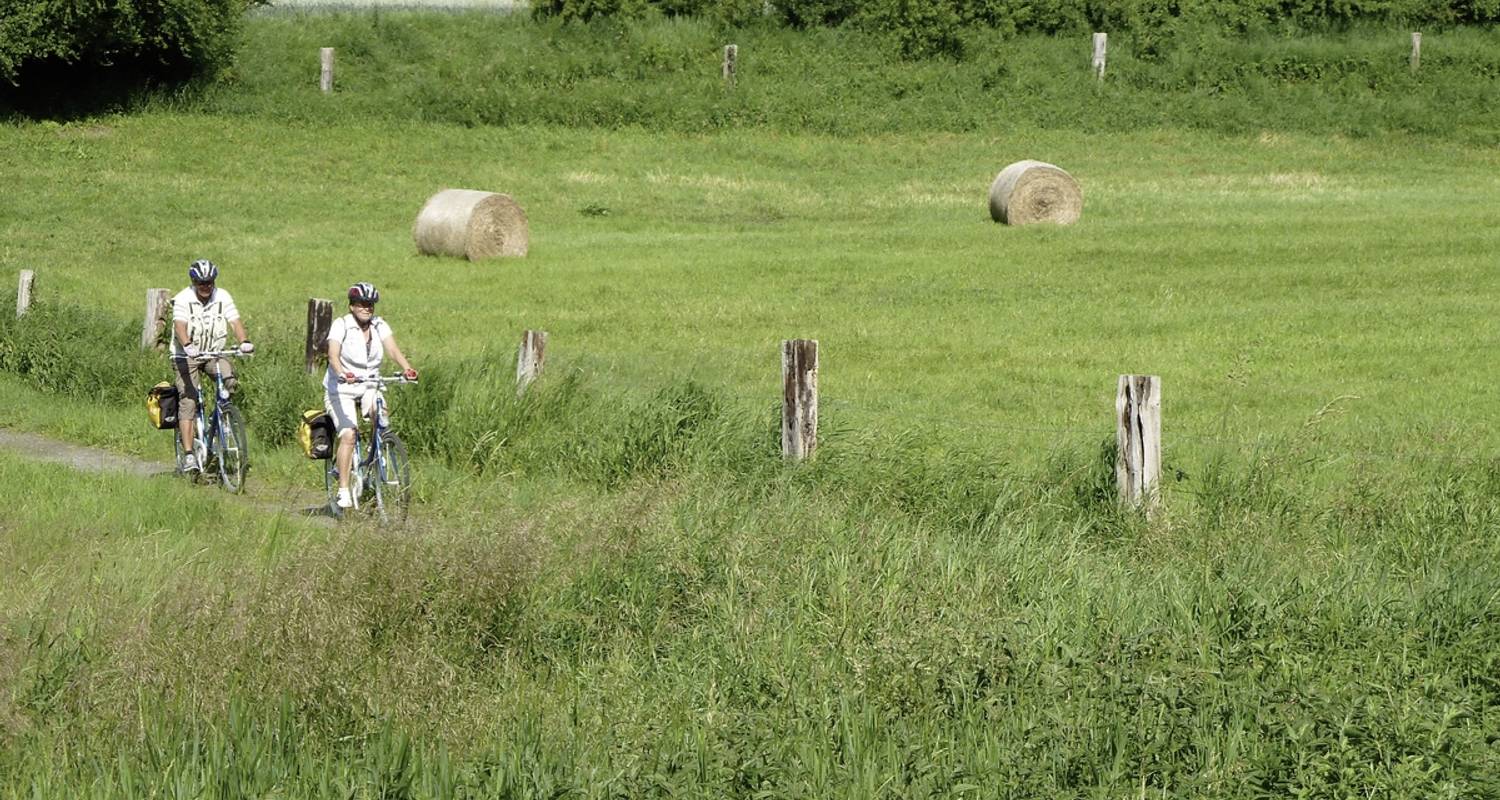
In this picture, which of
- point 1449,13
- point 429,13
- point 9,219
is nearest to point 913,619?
point 9,219

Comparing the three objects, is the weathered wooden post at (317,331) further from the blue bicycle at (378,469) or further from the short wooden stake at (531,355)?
the blue bicycle at (378,469)

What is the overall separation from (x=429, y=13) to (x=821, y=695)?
45493mm

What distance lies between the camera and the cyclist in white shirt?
1379 cm

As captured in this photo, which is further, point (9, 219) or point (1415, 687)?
point (9, 219)

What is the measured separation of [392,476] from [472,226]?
16.2m

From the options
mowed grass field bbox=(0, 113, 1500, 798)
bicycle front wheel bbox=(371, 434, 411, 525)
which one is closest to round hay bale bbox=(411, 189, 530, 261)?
mowed grass field bbox=(0, 113, 1500, 798)

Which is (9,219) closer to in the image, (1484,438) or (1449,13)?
(1484,438)

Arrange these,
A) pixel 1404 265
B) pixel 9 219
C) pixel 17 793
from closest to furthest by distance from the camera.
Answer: pixel 17 793, pixel 1404 265, pixel 9 219

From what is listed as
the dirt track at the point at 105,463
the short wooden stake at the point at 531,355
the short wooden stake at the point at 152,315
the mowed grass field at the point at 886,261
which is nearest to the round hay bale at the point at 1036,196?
the mowed grass field at the point at 886,261

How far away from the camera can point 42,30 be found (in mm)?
39656

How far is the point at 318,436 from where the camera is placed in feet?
40.0

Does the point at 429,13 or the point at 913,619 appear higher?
the point at 429,13

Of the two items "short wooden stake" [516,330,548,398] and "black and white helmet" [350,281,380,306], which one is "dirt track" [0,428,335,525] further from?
"short wooden stake" [516,330,548,398]

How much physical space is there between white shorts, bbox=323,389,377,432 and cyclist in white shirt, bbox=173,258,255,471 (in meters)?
2.01
